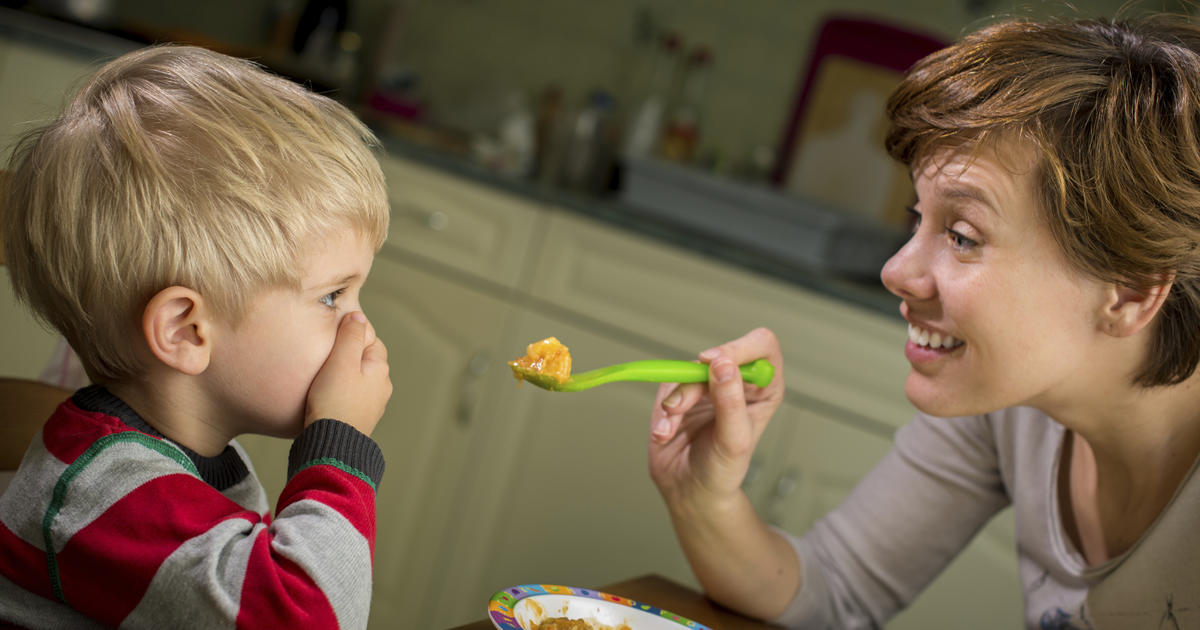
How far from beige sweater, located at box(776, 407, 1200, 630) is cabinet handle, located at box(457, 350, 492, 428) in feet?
3.39

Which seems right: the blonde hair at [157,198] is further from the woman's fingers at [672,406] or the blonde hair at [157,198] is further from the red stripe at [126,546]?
the woman's fingers at [672,406]

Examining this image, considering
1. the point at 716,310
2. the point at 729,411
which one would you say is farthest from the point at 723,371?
the point at 716,310

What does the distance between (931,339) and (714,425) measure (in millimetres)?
206

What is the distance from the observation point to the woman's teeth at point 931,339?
37.0 inches

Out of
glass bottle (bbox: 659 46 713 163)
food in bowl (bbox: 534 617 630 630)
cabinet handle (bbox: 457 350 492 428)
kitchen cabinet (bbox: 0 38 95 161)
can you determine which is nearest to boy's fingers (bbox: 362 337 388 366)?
food in bowl (bbox: 534 617 630 630)

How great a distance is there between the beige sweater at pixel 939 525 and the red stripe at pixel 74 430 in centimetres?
63

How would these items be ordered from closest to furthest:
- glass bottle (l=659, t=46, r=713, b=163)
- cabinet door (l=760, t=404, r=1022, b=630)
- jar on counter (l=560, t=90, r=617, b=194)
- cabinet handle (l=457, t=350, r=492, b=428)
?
cabinet door (l=760, t=404, r=1022, b=630) → cabinet handle (l=457, t=350, r=492, b=428) → jar on counter (l=560, t=90, r=617, b=194) → glass bottle (l=659, t=46, r=713, b=163)

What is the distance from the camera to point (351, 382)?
718 millimetres

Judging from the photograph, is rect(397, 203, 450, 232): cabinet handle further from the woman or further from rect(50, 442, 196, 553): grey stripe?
rect(50, 442, 196, 553): grey stripe

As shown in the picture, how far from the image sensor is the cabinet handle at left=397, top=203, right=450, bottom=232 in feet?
6.94

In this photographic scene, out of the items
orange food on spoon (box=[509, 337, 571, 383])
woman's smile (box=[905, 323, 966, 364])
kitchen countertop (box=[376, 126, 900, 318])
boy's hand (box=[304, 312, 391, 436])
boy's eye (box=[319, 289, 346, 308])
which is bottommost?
boy's hand (box=[304, 312, 391, 436])

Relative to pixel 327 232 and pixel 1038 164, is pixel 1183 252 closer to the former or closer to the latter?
pixel 1038 164

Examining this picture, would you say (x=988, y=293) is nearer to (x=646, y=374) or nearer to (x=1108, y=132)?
(x=1108, y=132)

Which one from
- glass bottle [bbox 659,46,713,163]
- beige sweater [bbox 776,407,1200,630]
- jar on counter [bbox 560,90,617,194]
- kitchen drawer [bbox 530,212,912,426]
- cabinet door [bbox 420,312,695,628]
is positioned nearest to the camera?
beige sweater [bbox 776,407,1200,630]
